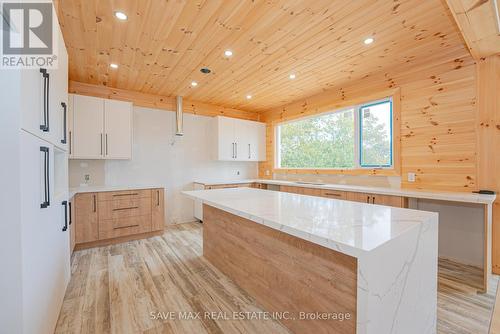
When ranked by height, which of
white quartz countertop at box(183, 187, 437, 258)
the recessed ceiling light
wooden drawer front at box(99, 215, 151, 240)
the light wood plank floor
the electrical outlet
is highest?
the recessed ceiling light

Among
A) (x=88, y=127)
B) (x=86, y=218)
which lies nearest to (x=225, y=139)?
(x=88, y=127)

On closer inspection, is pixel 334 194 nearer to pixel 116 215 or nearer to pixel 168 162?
pixel 168 162

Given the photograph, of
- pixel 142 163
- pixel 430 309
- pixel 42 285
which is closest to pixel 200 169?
pixel 142 163

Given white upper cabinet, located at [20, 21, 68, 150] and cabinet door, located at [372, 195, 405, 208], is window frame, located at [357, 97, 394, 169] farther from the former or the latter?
white upper cabinet, located at [20, 21, 68, 150]

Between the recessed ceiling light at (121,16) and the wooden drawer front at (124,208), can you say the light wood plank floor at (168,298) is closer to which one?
the wooden drawer front at (124,208)

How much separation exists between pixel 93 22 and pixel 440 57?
155 inches

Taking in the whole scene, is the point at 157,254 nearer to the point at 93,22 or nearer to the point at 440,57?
the point at 93,22

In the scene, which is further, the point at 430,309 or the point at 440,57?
the point at 440,57

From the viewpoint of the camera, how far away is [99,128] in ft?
11.3

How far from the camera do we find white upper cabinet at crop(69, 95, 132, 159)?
3.27m

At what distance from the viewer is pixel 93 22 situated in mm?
2074

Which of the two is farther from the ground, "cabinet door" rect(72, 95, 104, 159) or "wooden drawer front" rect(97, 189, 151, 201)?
"cabinet door" rect(72, 95, 104, 159)

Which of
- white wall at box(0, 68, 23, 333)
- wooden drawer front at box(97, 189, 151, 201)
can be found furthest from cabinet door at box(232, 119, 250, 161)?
white wall at box(0, 68, 23, 333)

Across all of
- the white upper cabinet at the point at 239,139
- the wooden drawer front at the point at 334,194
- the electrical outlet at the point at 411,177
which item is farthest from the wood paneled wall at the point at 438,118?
the white upper cabinet at the point at 239,139
